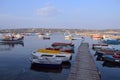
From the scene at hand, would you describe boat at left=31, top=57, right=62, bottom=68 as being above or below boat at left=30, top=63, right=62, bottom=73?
above

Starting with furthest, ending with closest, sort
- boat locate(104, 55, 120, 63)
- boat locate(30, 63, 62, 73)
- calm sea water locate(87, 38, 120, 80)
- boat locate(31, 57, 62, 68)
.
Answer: boat locate(104, 55, 120, 63)
boat locate(31, 57, 62, 68)
boat locate(30, 63, 62, 73)
calm sea water locate(87, 38, 120, 80)

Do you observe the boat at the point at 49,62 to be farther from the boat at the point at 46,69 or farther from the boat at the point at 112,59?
the boat at the point at 112,59

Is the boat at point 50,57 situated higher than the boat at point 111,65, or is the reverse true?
the boat at point 50,57

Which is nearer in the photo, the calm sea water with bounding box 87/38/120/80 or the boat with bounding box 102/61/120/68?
the calm sea water with bounding box 87/38/120/80

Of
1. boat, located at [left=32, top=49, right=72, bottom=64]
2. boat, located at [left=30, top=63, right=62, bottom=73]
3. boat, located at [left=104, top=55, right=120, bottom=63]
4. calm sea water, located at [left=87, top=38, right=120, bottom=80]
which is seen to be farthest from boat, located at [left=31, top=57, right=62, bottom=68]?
boat, located at [left=104, top=55, right=120, bottom=63]

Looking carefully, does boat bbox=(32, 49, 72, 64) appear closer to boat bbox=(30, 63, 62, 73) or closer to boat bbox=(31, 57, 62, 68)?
boat bbox=(31, 57, 62, 68)

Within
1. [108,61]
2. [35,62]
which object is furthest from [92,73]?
[108,61]

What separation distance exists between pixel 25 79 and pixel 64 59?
10.8m

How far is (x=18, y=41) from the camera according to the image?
89.3 metres

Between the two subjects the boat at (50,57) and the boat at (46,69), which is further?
the boat at (50,57)

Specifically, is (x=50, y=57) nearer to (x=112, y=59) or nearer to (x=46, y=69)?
(x=46, y=69)

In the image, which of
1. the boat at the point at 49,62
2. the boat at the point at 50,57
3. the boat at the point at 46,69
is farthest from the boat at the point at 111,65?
the boat at the point at 49,62

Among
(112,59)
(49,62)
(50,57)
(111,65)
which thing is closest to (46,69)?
(49,62)

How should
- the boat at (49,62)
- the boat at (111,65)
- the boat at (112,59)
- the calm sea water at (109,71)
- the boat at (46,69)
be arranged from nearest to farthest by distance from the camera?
the calm sea water at (109,71) → the boat at (46,69) → the boat at (49,62) → the boat at (111,65) → the boat at (112,59)
